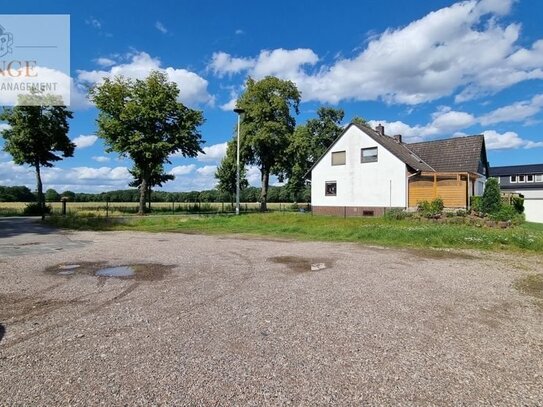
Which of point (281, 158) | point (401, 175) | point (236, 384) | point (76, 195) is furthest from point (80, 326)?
point (76, 195)

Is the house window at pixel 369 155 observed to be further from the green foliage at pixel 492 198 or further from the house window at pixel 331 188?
the green foliage at pixel 492 198

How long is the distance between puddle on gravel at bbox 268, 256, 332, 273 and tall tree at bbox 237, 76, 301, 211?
2865cm

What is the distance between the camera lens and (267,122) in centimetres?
3712

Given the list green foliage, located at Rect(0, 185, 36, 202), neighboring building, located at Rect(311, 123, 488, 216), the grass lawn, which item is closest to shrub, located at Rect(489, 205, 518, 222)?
the grass lawn

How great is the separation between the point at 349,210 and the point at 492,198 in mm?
9924

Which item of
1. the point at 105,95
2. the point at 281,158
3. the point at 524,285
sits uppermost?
the point at 105,95

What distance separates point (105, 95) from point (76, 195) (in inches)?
1822

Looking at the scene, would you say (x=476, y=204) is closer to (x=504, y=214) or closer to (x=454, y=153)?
(x=504, y=214)

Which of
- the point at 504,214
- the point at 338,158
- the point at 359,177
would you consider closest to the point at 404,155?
the point at 359,177

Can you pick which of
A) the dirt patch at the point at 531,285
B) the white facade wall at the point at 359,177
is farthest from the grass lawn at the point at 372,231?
the white facade wall at the point at 359,177

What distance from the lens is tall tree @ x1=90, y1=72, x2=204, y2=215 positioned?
28.8m

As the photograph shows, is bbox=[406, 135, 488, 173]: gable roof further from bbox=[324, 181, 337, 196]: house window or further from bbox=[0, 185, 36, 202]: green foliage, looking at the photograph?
bbox=[0, 185, 36, 202]: green foliage

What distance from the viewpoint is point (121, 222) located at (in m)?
20.0

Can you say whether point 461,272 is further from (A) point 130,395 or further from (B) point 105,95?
(B) point 105,95
